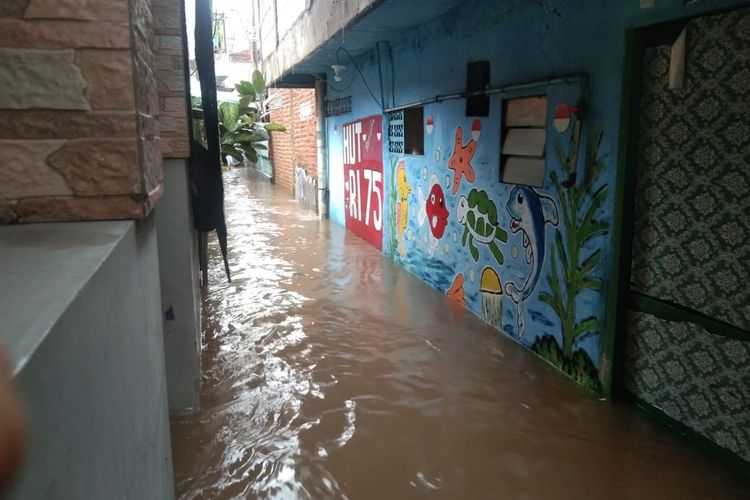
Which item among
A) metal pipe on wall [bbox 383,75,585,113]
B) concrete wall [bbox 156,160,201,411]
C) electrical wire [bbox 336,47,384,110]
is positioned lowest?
concrete wall [bbox 156,160,201,411]

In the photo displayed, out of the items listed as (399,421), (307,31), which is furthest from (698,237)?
(307,31)

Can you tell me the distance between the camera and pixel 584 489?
2.77 meters

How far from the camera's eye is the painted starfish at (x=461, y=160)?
5297mm

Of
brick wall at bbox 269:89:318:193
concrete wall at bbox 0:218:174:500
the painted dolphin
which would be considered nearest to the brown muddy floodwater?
the painted dolphin

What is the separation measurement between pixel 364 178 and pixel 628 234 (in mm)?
5669

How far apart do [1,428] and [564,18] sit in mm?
4122

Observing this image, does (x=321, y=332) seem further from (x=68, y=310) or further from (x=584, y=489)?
(x=68, y=310)

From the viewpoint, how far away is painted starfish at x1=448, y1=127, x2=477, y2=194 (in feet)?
17.4

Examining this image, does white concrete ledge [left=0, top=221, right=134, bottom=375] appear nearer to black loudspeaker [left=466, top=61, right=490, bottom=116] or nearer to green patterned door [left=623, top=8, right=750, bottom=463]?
green patterned door [left=623, top=8, right=750, bottom=463]

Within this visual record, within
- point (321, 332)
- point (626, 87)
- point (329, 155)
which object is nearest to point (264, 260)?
point (321, 332)

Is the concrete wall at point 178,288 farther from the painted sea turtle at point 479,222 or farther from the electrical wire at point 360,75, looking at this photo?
the electrical wire at point 360,75

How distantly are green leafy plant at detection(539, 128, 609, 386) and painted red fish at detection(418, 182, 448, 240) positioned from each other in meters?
1.99

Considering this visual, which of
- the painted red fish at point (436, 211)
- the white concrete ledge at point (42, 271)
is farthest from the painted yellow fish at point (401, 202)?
the white concrete ledge at point (42, 271)

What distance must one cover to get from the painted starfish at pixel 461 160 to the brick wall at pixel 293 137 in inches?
249
